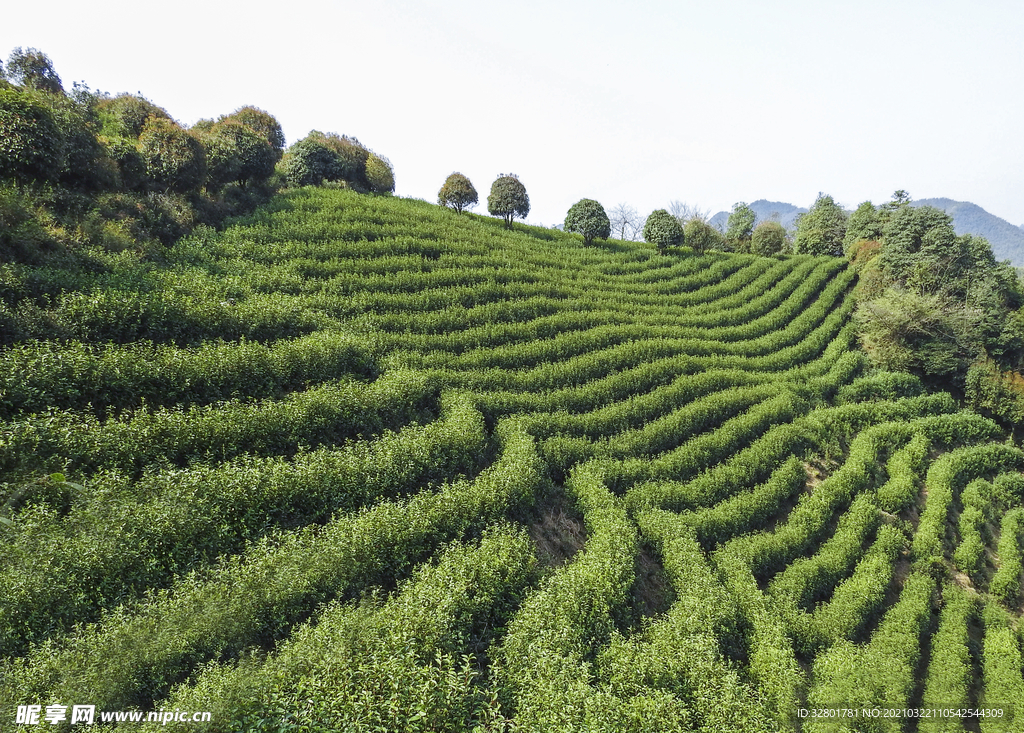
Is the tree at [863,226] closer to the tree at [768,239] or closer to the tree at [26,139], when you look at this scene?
the tree at [768,239]

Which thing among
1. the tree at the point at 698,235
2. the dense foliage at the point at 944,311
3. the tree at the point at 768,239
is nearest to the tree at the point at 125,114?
the tree at the point at 698,235

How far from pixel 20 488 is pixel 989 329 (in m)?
51.6

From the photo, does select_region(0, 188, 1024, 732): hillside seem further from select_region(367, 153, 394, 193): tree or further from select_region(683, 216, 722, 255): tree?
select_region(683, 216, 722, 255): tree

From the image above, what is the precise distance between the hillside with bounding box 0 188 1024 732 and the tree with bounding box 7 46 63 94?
12.7 meters

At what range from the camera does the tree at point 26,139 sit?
17203 mm

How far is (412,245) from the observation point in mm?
30047

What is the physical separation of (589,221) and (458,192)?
12.4 m

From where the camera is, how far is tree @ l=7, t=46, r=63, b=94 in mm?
25584

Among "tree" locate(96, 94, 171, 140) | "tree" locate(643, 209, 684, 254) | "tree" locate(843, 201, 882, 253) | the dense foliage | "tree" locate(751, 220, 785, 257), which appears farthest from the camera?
"tree" locate(751, 220, 785, 257)

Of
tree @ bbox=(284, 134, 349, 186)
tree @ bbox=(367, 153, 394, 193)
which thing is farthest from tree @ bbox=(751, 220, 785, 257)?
tree @ bbox=(284, 134, 349, 186)

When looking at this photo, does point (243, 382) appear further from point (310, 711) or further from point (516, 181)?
point (516, 181)

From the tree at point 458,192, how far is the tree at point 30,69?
26120 mm

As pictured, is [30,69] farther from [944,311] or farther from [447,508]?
[944,311]

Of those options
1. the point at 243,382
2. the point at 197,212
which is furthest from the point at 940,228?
the point at 197,212
